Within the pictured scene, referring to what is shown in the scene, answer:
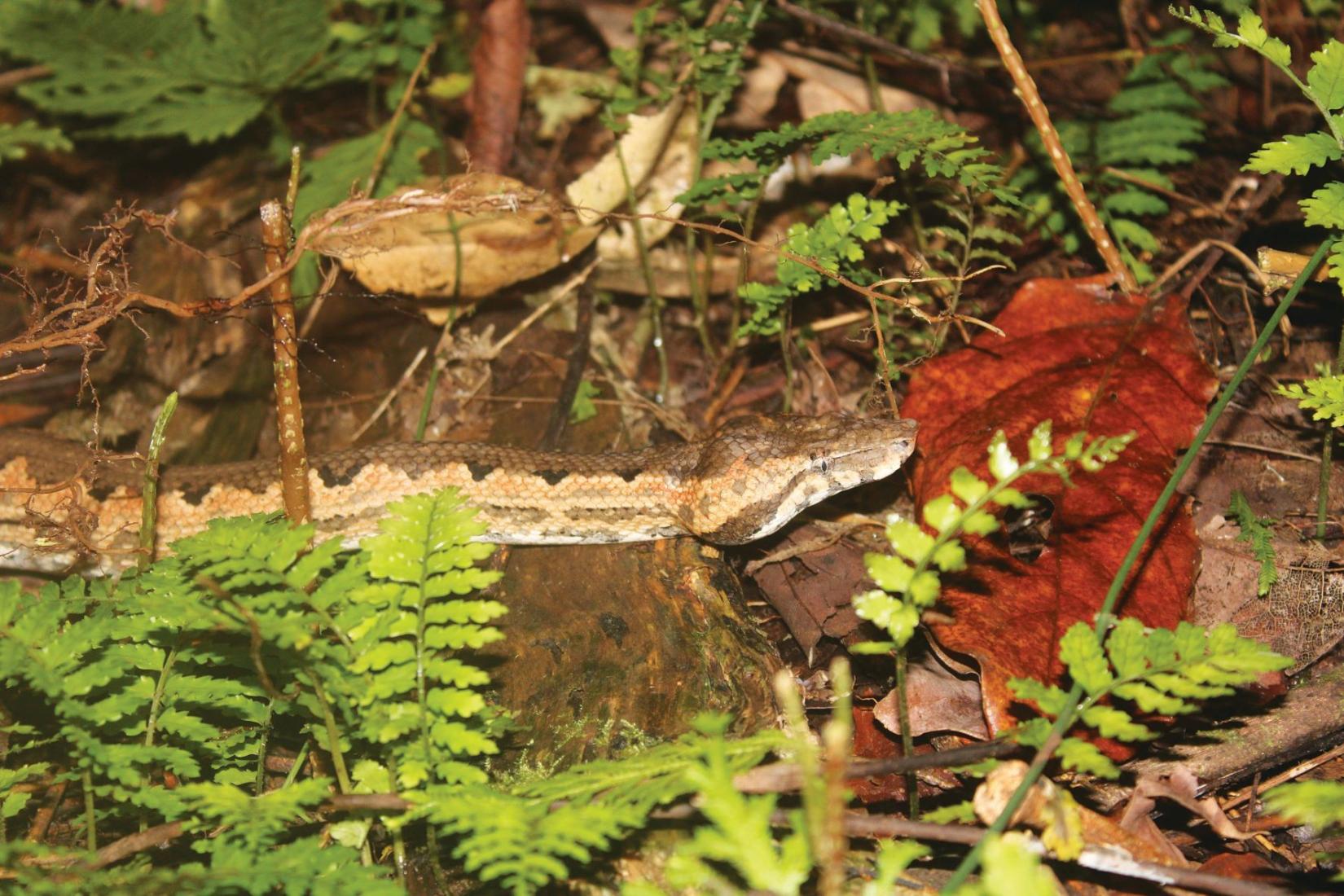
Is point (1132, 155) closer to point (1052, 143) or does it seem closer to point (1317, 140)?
point (1052, 143)

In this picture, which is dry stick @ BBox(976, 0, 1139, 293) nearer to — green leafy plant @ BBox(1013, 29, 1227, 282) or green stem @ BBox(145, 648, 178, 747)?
green leafy plant @ BBox(1013, 29, 1227, 282)

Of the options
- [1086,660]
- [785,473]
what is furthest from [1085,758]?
[785,473]

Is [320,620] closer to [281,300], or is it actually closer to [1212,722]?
[281,300]

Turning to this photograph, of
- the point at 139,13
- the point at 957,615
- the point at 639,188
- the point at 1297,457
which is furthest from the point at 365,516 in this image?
the point at 1297,457

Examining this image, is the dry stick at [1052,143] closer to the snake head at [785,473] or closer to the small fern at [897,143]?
the small fern at [897,143]

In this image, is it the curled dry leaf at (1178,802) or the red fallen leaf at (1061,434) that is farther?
the red fallen leaf at (1061,434)

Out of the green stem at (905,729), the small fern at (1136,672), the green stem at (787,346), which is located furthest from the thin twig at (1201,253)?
the green stem at (905,729)
